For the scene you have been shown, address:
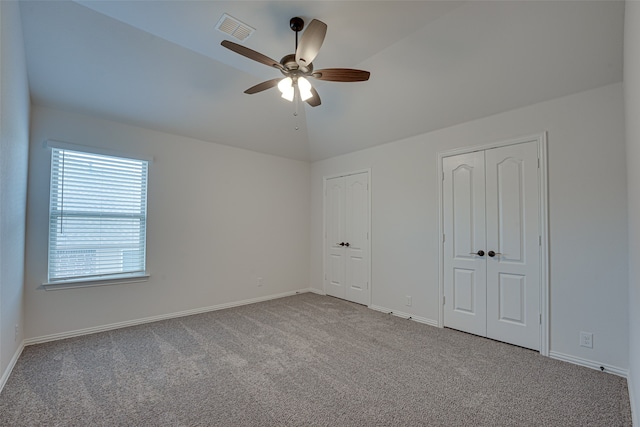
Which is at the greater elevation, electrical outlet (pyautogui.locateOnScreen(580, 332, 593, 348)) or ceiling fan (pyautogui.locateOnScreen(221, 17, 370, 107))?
ceiling fan (pyautogui.locateOnScreen(221, 17, 370, 107))

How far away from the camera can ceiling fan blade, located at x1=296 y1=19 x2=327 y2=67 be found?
78.2 inches

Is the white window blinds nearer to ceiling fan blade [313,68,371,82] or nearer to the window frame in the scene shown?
the window frame

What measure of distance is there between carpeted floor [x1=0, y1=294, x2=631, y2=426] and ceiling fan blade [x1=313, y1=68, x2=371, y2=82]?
2565mm

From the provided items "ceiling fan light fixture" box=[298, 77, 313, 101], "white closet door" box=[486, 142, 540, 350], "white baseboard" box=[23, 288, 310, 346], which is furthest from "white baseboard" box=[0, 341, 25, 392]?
"white closet door" box=[486, 142, 540, 350]

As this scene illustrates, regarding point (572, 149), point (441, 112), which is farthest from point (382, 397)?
point (441, 112)

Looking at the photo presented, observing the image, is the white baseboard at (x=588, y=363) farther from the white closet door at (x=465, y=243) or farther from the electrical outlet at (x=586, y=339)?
the white closet door at (x=465, y=243)

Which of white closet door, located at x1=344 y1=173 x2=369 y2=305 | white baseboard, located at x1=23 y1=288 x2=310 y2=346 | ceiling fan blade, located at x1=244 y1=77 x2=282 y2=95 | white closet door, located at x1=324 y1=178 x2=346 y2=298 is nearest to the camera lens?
ceiling fan blade, located at x1=244 y1=77 x2=282 y2=95

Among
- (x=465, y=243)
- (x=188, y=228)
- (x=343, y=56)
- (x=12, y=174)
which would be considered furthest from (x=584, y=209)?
(x=12, y=174)

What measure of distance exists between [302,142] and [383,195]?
68.9 inches

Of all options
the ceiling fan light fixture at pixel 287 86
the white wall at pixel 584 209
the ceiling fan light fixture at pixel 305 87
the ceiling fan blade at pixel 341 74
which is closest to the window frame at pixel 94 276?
the ceiling fan light fixture at pixel 287 86

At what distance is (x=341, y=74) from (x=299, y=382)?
2.61 meters

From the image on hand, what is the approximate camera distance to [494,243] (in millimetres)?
3361

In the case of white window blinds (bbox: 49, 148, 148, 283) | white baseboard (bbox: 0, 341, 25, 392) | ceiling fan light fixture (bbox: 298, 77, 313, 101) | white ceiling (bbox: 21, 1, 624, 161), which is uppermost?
white ceiling (bbox: 21, 1, 624, 161)

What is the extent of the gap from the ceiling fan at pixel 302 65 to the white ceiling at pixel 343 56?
51 cm
